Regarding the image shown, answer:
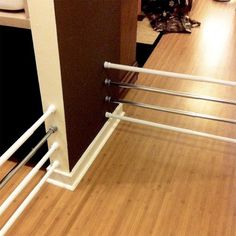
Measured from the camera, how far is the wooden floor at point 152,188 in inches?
62.0

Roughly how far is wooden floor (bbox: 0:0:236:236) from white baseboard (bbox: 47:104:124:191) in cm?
4

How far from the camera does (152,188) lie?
179cm

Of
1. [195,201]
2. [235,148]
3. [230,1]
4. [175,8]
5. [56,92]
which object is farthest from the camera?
[230,1]

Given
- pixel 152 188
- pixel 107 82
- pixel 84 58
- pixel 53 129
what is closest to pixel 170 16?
pixel 107 82

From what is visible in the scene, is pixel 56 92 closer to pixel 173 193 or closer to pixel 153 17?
pixel 173 193

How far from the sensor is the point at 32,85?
1518mm

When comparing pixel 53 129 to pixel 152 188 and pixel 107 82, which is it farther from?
pixel 152 188

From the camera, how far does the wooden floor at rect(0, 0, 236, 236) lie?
5.16ft

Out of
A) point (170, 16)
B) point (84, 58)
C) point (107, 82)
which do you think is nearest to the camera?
point (84, 58)

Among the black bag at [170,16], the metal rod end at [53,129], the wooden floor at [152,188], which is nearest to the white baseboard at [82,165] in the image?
the wooden floor at [152,188]

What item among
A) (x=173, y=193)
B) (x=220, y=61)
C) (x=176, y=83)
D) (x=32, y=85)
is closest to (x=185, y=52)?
(x=220, y=61)

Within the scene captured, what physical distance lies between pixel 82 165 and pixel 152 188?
457mm

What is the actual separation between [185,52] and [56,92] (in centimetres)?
235

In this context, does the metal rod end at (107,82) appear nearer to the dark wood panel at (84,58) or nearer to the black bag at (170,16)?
the dark wood panel at (84,58)
